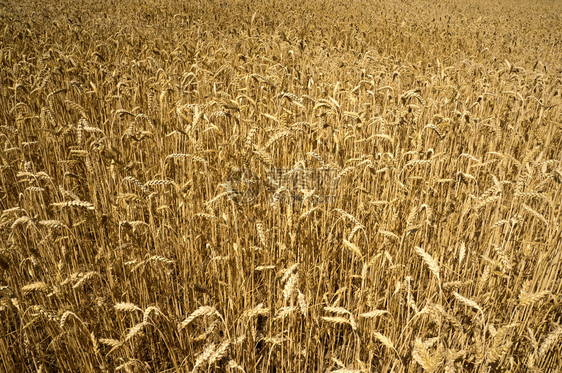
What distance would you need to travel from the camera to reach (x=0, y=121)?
270cm

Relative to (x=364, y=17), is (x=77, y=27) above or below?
below

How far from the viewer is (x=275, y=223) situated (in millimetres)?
1773

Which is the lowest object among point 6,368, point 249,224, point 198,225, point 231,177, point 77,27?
point 6,368

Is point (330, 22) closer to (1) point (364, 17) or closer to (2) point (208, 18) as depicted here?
(1) point (364, 17)

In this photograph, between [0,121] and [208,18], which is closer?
[0,121]

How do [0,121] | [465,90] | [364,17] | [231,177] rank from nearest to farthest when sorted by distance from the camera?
[231,177]
[0,121]
[465,90]
[364,17]

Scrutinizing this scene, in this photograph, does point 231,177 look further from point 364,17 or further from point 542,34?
point 542,34

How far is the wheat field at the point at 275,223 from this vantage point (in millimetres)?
1189

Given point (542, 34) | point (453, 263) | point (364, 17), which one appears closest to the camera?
point (453, 263)

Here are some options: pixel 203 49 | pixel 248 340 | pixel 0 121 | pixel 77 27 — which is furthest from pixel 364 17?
pixel 248 340

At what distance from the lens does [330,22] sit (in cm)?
762

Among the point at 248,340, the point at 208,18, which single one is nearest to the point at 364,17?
the point at 208,18

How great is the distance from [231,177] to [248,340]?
2.83 ft

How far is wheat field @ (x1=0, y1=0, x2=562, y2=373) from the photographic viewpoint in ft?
3.90
